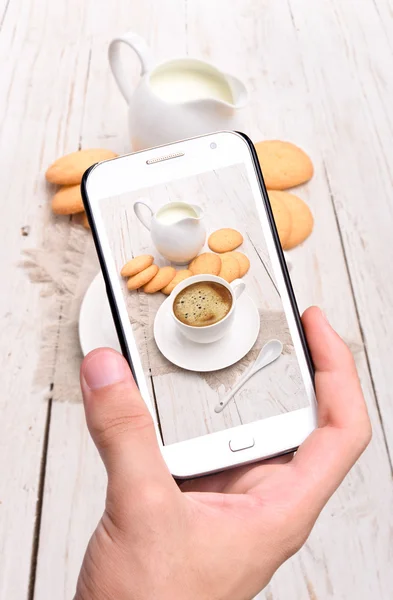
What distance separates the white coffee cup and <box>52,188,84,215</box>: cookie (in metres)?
0.22

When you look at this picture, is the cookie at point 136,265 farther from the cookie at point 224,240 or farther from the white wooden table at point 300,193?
the white wooden table at point 300,193

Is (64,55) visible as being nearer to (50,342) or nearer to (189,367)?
(50,342)

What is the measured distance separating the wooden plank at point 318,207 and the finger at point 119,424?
220 millimetres

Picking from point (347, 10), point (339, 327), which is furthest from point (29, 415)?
point (347, 10)

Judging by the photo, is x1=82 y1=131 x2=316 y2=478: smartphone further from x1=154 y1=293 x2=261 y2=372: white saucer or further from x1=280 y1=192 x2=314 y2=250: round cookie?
x1=280 y1=192 x2=314 y2=250: round cookie

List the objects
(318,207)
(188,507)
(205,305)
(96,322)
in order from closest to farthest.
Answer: (188,507)
(205,305)
(96,322)
(318,207)

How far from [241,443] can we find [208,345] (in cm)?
7

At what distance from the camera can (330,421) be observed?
344 millimetres

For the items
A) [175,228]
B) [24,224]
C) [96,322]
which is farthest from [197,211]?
[24,224]

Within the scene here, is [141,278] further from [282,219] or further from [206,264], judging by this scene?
[282,219]

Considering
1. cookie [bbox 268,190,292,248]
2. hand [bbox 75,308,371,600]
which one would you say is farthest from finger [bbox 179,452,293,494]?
cookie [bbox 268,190,292,248]

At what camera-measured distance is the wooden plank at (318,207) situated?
44cm

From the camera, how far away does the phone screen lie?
36 cm

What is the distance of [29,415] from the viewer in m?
0.50
